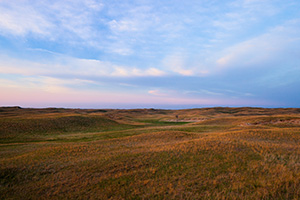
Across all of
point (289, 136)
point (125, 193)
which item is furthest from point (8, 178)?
point (289, 136)

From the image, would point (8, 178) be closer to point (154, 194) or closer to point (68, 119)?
point (154, 194)

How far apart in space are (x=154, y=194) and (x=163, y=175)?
2.04 metres

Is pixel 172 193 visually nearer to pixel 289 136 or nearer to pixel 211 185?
pixel 211 185

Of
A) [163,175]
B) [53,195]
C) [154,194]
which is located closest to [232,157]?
[163,175]

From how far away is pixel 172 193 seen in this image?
25.6 feet

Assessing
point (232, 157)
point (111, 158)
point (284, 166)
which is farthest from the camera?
point (111, 158)

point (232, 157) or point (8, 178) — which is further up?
point (232, 157)

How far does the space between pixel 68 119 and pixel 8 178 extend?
42.8m

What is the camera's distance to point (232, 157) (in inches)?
470

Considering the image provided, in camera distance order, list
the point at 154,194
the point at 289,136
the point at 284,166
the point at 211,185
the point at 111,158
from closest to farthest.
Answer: the point at 154,194
the point at 211,185
the point at 284,166
the point at 111,158
the point at 289,136

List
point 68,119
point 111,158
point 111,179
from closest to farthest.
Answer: point 111,179
point 111,158
point 68,119

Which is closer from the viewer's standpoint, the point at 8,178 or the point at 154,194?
the point at 154,194

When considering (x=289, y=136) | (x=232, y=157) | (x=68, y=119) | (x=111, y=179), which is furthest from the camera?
(x=68, y=119)

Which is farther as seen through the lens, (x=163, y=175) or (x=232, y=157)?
(x=232, y=157)
